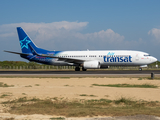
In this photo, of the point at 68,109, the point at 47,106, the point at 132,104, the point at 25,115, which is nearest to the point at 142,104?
the point at 132,104

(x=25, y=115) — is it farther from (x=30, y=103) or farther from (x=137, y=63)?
(x=137, y=63)

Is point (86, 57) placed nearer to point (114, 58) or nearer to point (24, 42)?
point (114, 58)

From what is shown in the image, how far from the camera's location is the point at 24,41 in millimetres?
52219

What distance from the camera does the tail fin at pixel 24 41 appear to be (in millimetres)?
51688

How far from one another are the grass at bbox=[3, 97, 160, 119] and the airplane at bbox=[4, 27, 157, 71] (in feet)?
103

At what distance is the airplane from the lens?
4375cm

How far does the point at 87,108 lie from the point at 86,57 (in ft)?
121

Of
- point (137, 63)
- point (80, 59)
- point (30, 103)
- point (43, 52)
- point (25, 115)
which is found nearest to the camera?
point (25, 115)

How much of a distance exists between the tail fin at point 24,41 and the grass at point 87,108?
133 ft

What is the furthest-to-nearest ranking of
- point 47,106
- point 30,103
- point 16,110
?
point 30,103
point 47,106
point 16,110

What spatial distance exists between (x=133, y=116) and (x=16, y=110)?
514cm

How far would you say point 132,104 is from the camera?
11.2 metres

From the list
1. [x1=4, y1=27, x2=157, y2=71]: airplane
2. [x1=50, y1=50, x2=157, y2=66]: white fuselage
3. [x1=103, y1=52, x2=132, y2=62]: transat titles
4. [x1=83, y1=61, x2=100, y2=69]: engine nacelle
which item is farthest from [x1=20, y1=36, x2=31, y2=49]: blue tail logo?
[x1=103, y1=52, x2=132, y2=62]: transat titles

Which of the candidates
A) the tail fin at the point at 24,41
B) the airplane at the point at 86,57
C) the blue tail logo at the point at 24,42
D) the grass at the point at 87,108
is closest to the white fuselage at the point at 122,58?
the airplane at the point at 86,57
